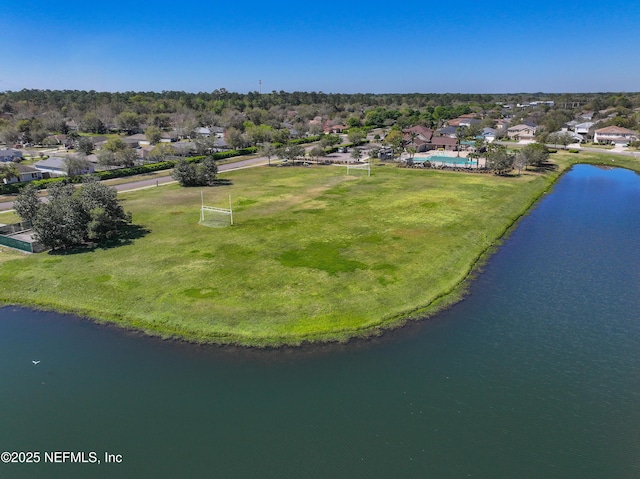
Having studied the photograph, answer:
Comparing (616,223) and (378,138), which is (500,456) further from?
(378,138)

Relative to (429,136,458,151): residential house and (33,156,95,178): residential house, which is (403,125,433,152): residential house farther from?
(33,156,95,178): residential house

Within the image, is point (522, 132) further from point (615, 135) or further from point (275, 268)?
point (275, 268)

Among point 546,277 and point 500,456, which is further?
point 546,277

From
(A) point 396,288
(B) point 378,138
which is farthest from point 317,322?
(B) point 378,138

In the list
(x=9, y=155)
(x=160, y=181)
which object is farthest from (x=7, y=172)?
(x=9, y=155)

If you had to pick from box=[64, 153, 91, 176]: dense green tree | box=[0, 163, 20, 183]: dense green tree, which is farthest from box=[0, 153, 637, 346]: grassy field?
box=[0, 163, 20, 183]: dense green tree
